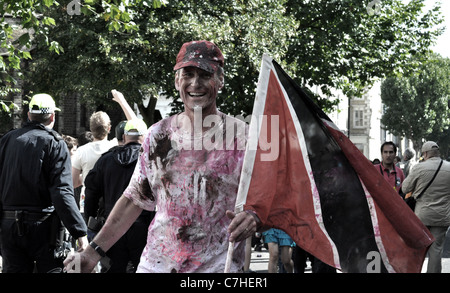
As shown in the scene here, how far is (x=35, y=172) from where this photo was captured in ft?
19.0

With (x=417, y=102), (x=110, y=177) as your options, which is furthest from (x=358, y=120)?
(x=110, y=177)

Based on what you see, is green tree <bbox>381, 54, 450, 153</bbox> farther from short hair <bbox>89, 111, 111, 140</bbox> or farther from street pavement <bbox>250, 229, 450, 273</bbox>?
short hair <bbox>89, 111, 111, 140</bbox>

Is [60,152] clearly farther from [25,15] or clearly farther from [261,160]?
[25,15]

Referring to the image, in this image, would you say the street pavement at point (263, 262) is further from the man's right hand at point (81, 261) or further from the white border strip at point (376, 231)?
the man's right hand at point (81, 261)

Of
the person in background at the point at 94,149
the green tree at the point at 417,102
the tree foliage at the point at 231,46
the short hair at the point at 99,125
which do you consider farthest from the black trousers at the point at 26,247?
the green tree at the point at 417,102

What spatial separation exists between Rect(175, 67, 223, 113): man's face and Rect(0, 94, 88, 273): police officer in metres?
2.41

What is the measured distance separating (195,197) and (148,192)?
1.20ft

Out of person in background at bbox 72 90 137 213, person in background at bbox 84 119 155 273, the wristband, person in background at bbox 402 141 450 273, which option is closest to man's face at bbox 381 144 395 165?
person in background at bbox 402 141 450 273

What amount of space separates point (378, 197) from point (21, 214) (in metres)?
3.18

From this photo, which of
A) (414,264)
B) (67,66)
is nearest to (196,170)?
(414,264)

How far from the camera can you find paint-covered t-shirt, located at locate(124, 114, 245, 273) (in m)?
3.48

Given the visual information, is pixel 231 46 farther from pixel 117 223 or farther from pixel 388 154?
pixel 117 223

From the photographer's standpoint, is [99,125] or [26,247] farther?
[99,125]
